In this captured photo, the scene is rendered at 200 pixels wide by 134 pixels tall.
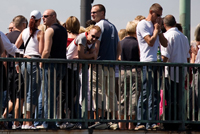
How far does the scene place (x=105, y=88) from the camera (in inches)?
336

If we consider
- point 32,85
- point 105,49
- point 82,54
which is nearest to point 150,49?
point 105,49

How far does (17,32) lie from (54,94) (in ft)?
7.23

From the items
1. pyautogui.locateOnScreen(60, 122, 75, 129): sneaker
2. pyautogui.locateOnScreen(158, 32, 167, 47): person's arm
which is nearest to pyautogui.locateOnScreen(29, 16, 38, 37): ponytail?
pyautogui.locateOnScreen(60, 122, 75, 129): sneaker

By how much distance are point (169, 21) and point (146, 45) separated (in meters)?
0.82

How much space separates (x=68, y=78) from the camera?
8539 mm

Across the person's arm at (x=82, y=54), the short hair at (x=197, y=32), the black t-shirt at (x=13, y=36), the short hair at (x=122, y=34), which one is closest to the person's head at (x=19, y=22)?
the black t-shirt at (x=13, y=36)

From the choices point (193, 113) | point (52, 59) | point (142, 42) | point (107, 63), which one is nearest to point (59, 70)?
point (52, 59)

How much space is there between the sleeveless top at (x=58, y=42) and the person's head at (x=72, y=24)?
872 millimetres

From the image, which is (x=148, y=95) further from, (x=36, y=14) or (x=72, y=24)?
(x=36, y=14)

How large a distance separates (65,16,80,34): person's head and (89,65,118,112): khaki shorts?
1.15 meters

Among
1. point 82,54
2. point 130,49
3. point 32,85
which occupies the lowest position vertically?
point 32,85

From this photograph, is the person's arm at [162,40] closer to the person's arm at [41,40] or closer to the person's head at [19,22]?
the person's arm at [41,40]

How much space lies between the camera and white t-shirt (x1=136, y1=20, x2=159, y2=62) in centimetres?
896

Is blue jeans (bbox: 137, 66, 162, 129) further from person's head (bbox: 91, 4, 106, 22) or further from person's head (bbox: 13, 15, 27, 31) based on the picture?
person's head (bbox: 13, 15, 27, 31)
